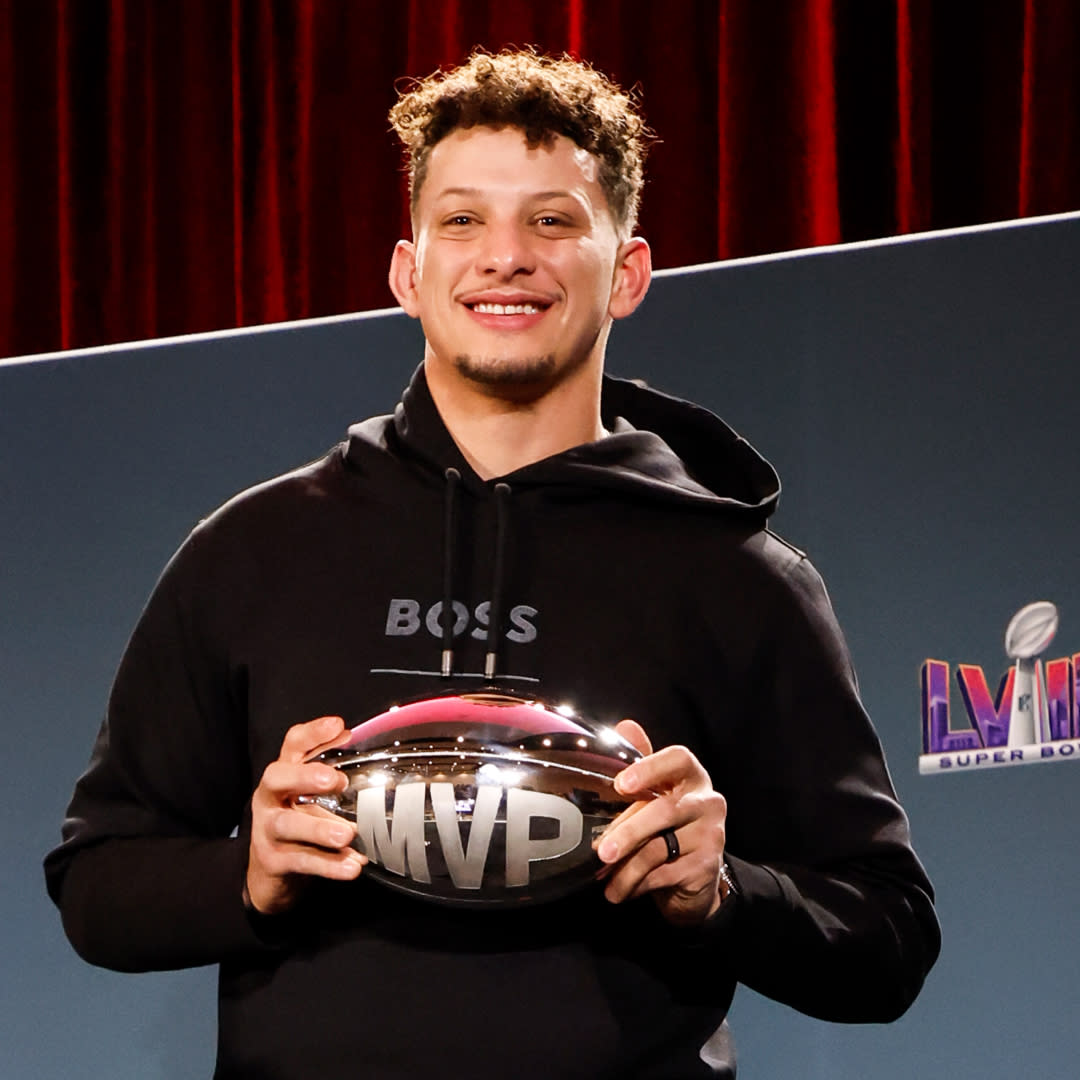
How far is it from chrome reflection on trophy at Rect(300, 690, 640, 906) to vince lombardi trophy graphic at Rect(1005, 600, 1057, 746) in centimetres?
64

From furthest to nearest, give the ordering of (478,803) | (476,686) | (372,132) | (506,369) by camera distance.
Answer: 1. (372,132)
2. (506,369)
3. (476,686)
4. (478,803)

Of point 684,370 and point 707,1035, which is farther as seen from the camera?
point 684,370

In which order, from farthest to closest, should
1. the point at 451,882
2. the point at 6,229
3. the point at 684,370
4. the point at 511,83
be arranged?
1. the point at 6,229
2. the point at 684,370
3. the point at 511,83
4. the point at 451,882

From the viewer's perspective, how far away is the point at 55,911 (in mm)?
1973

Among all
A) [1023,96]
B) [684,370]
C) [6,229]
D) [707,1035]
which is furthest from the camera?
[6,229]

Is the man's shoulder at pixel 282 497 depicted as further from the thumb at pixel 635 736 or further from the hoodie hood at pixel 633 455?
the thumb at pixel 635 736

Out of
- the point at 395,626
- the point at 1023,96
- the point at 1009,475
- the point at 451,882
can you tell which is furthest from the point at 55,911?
the point at 1023,96

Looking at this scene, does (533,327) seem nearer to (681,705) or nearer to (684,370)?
(681,705)

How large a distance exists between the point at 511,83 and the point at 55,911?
1.07m

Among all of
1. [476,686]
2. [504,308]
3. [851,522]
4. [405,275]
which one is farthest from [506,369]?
[851,522]

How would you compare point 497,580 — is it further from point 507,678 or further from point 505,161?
point 505,161

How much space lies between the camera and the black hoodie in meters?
1.25

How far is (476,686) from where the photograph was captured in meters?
1.28

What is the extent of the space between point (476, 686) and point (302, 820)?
190 mm
